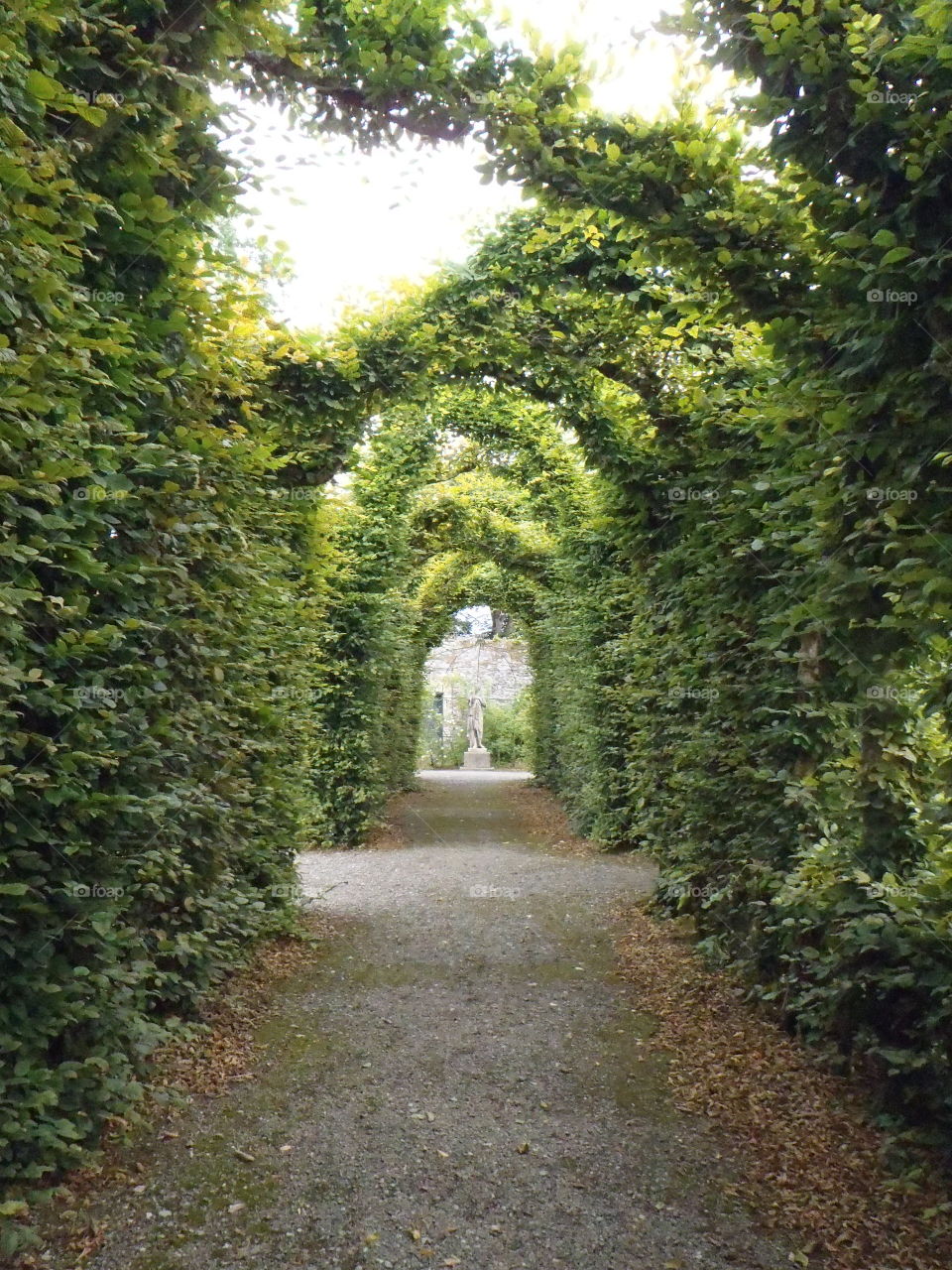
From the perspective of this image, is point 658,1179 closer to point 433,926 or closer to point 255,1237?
point 255,1237

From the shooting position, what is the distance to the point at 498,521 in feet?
60.4

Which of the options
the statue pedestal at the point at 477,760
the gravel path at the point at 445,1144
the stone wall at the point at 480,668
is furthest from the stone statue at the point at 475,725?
the gravel path at the point at 445,1144

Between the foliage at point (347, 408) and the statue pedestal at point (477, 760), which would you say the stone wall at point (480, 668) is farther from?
the foliage at point (347, 408)

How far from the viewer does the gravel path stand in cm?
337

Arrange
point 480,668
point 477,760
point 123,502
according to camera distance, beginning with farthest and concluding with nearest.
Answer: point 480,668 < point 477,760 < point 123,502

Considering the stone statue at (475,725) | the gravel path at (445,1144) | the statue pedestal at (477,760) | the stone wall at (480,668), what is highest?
the stone wall at (480,668)

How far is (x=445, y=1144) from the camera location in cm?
418

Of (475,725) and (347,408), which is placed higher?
(347,408)

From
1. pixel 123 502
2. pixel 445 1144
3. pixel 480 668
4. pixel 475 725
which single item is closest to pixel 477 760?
pixel 475 725

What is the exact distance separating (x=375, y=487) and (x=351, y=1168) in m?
10.0

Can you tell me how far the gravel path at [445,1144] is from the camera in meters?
3.37

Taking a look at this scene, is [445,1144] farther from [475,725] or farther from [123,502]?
[475,725]

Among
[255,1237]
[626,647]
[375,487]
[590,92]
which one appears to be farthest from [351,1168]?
[375,487]

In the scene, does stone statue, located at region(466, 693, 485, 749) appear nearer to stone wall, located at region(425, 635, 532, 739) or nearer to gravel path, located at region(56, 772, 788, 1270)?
stone wall, located at region(425, 635, 532, 739)
